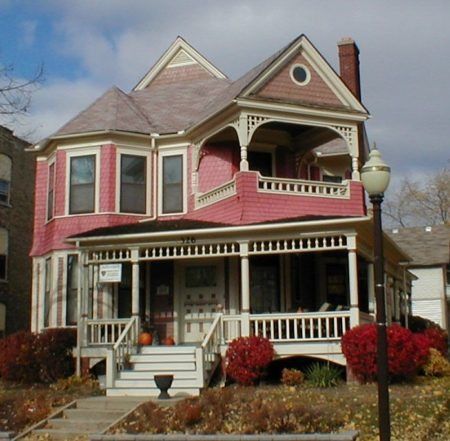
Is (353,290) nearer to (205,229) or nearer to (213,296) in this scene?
(205,229)

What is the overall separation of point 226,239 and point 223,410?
620cm

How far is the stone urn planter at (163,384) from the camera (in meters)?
15.5

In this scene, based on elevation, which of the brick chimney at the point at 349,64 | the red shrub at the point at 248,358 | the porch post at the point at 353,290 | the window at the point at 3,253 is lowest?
the red shrub at the point at 248,358

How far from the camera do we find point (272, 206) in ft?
66.9

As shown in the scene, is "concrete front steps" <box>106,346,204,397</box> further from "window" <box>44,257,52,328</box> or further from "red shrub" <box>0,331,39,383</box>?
"window" <box>44,257,52,328</box>

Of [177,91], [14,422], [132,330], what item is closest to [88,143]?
[177,91]

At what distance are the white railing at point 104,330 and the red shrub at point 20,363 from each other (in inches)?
56.7

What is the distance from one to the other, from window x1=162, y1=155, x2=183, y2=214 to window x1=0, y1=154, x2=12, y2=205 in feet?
40.8

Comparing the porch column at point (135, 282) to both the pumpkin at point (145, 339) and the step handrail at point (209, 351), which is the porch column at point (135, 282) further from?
the step handrail at point (209, 351)

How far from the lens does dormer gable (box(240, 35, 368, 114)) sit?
69.3 feet

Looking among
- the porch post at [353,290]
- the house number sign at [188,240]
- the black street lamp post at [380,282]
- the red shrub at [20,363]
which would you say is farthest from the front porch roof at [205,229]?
the black street lamp post at [380,282]

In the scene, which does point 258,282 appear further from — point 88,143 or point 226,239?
point 88,143

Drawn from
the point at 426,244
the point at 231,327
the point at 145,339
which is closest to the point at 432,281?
the point at 426,244

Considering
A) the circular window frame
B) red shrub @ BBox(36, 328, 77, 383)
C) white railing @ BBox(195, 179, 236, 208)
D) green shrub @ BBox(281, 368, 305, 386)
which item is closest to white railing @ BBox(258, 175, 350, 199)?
white railing @ BBox(195, 179, 236, 208)
